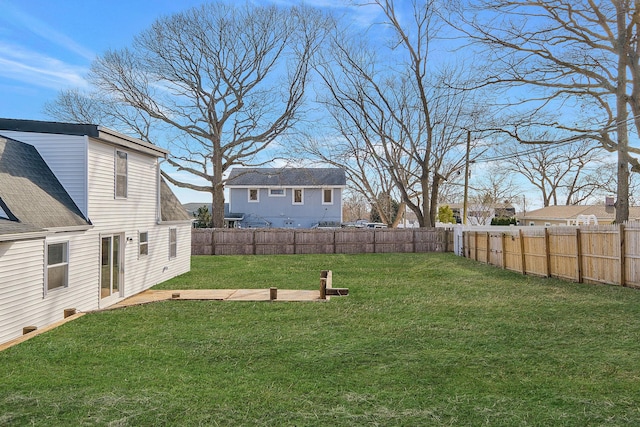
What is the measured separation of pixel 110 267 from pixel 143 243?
1.90 meters

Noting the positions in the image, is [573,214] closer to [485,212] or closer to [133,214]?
[485,212]

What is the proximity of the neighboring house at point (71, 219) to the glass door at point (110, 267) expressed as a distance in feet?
0.08

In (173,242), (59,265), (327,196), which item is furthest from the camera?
(327,196)

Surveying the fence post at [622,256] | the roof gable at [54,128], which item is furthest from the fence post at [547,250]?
the roof gable at [54,128]

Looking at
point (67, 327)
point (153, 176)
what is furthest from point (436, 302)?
point (153, 176)

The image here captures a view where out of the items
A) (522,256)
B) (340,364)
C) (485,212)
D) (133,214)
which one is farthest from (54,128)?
(485,212)

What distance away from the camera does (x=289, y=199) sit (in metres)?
32.2

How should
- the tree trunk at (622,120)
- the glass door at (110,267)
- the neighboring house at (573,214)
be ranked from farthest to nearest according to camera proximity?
1. the neighboring house at (573,214)
2. the tree trunk at (622,120)
3. the glass door at (110,267)

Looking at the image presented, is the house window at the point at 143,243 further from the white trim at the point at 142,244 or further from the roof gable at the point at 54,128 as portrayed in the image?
the roof gable at the point at 54,128

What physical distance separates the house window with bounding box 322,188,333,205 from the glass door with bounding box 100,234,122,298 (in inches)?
844

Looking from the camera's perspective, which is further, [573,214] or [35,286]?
[573,214]

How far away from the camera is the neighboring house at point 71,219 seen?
755 centimetres

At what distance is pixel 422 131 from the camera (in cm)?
2972

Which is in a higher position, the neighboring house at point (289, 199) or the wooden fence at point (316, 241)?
the neighboring house at point (289, 199)
